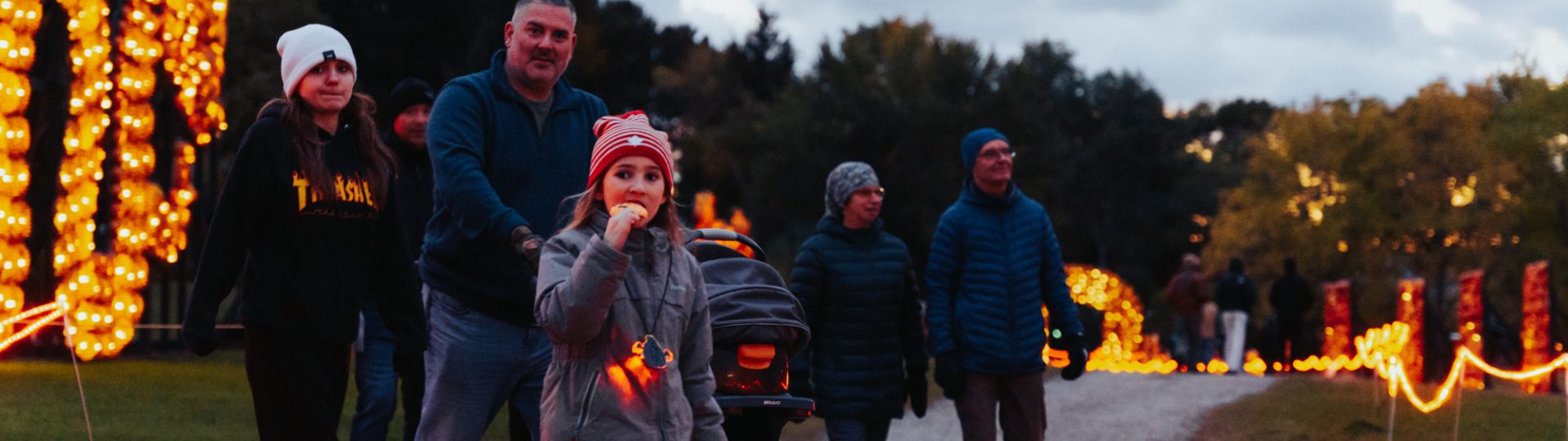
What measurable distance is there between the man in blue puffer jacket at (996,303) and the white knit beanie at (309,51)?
3673 mm

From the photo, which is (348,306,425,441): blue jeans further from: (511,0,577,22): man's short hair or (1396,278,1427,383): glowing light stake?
(1396,278,1427,383): glowing light stake

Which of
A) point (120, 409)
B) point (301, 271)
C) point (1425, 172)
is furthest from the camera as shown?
point (1425, 172)

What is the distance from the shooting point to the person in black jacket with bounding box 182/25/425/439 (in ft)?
17.5

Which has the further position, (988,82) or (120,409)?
(988,82)

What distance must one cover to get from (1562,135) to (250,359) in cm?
6010

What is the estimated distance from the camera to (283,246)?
17.7 feet

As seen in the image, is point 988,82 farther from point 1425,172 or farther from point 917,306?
point 917,306

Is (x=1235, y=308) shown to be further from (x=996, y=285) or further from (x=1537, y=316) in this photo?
(x=996, y=285)

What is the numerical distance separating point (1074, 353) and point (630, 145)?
4240 mm

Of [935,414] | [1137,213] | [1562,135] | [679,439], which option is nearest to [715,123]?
[1137,213]

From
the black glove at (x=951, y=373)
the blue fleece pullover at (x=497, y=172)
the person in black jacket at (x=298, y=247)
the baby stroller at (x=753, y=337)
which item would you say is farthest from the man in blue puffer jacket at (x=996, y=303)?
the person in black jacket at (x=298, y=247)

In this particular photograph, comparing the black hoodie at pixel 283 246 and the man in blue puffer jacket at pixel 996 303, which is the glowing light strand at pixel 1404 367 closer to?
the man in blue puffer jacket at pixel 996 303

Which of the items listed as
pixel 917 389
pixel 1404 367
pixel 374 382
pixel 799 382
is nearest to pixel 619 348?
pixel 799 382

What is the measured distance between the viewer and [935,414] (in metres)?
15.6
